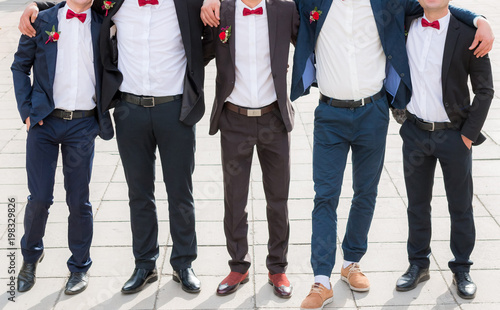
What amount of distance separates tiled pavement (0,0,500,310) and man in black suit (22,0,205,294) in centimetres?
30

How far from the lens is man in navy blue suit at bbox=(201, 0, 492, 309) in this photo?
4.47 meters

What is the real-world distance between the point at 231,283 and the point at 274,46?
1.66 m

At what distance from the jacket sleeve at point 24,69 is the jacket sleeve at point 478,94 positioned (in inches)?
113

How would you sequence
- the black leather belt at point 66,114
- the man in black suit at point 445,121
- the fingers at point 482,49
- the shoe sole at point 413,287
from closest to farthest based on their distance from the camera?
the fingers at point 482,49
the man in black suit at point 445,121
the black leather belt at point 66,114
the shoe sole at point 413,287

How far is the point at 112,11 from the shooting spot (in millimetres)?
4500

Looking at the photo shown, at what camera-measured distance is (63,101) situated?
4598mm

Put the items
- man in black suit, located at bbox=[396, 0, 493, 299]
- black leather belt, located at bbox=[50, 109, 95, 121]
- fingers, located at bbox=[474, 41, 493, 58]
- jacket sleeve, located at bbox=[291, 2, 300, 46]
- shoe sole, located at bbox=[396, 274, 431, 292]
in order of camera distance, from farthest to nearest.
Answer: shoe sole, located at bbox=[396, 274, 431, 292]
black leather belt, located at bbox=[50, 109, 95, 121]
jacket sleeve, located at bbox=[291, 2, 300, 46]
man in black suit, located at bbox=[396, 0, 493, 299]
fingers, located at bbox=[474, 41, 493, 58]

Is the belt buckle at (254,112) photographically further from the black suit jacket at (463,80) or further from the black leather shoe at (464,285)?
the black leather shoe at (464,285)

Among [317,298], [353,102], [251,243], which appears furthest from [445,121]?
[251,243]

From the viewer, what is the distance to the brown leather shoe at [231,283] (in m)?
4.72

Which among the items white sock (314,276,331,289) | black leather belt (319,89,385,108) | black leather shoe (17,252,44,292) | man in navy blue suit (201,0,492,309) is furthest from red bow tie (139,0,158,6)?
white sock (314,276,331,289)

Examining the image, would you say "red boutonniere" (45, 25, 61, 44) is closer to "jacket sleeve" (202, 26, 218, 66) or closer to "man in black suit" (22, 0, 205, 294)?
"man in black suit" (22, 0, 205, 294)

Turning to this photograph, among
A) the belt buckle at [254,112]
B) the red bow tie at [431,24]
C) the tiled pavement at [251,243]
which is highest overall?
the red bow tie at [431,24]

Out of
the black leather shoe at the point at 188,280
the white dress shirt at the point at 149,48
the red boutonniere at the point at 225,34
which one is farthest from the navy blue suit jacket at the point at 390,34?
the black leather shoe at the point at 188,280
